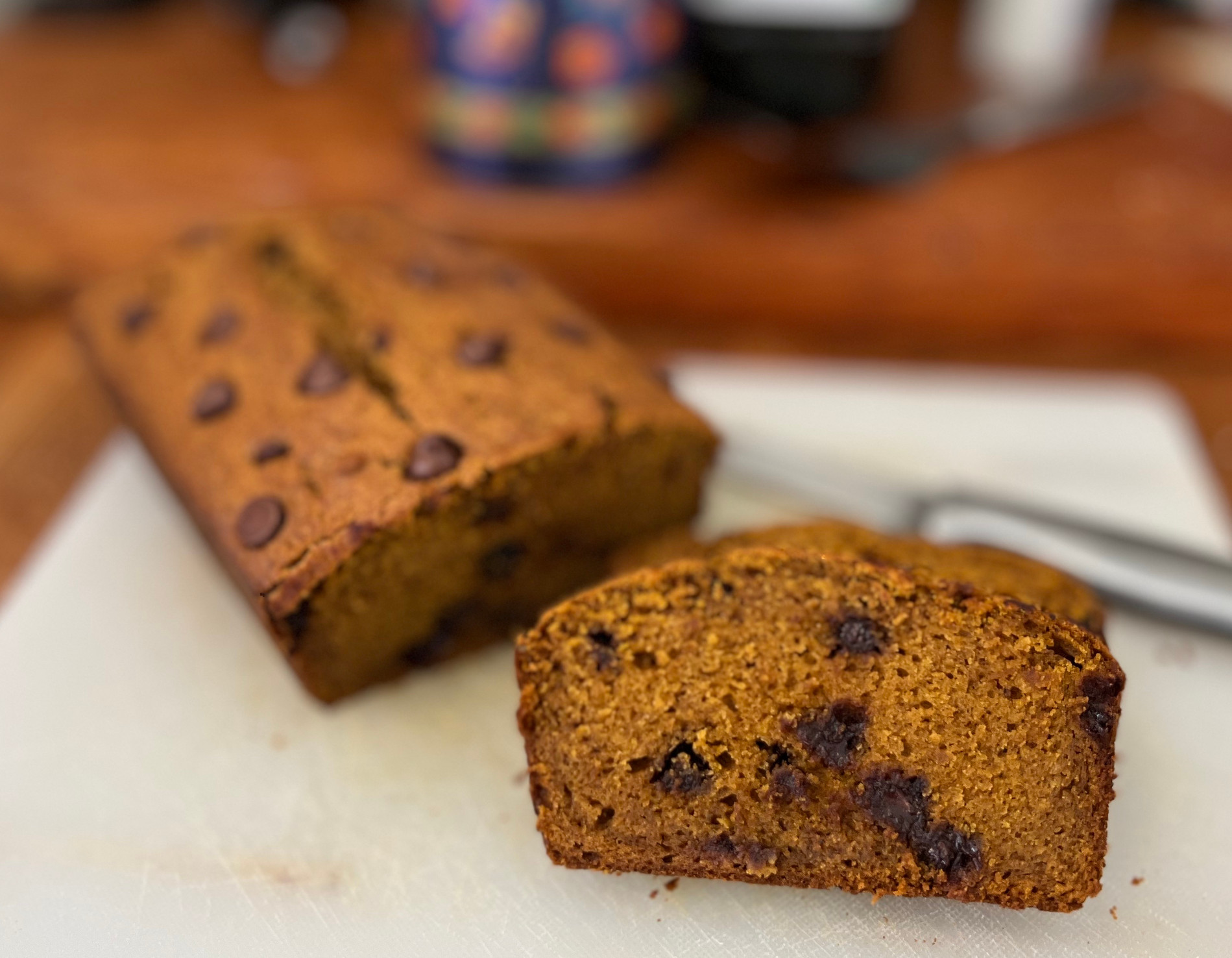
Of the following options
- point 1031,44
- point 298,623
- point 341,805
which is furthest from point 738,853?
point 1031,44

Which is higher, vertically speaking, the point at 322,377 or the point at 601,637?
the point at 322,377

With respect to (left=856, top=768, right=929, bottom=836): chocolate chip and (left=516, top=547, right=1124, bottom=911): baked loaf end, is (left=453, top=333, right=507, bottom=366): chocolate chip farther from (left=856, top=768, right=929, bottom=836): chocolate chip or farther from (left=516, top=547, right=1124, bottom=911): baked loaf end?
(left=856, top=768, right=929, bottom=836): chocolate chip

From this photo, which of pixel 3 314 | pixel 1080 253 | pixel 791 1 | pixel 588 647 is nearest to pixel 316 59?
pixel 3 314

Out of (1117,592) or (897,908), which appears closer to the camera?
(897,908)

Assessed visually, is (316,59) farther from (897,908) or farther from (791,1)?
(897,908)

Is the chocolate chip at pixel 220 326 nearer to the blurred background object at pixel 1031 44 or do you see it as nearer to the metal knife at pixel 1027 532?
the metal knife at pixel 1027 532

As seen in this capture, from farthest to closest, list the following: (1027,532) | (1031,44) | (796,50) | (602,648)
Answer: (1031,44)
(796,50)
(1027,532)
(602,648)

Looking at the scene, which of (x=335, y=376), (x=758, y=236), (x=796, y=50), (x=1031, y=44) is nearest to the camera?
(x=335, y=376)

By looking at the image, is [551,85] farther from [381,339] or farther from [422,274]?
[381,339]
